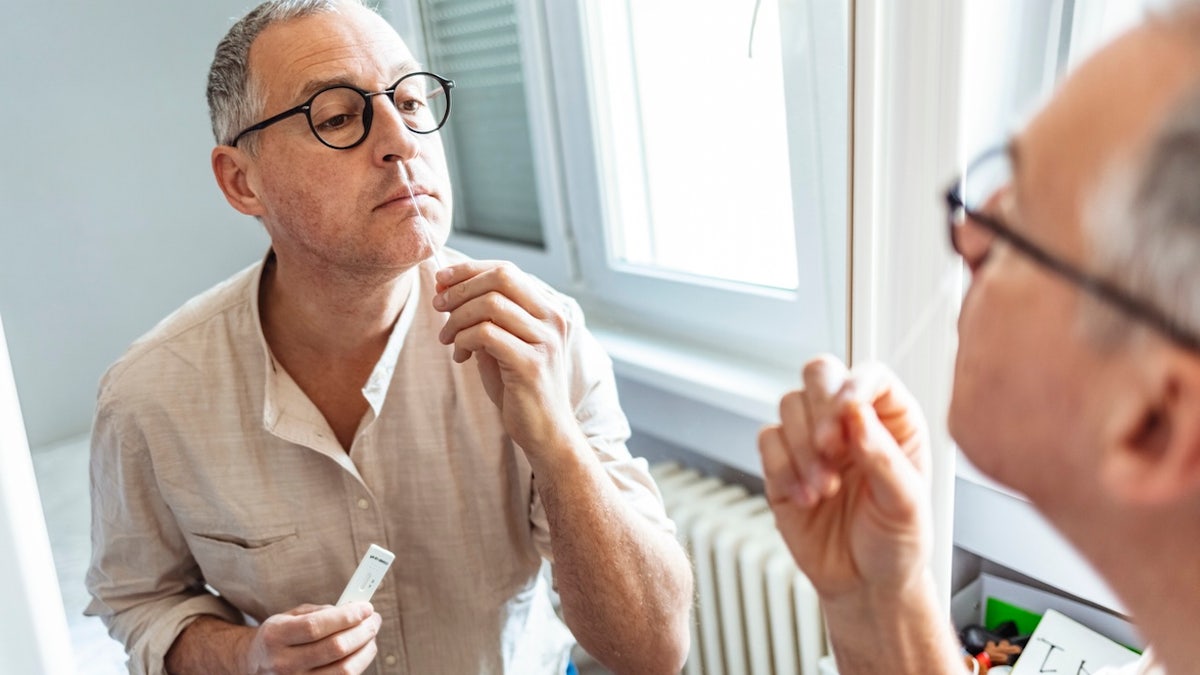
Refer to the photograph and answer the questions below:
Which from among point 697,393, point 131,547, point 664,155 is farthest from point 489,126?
point 131,547

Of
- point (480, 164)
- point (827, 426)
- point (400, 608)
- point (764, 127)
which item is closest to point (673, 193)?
point (764, 127)

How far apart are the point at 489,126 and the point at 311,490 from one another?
1.04 meters

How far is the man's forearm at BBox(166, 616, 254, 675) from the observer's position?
1.05 m

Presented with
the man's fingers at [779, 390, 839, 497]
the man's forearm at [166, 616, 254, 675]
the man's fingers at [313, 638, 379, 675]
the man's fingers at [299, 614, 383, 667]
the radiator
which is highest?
the man's fingers at [779, 390, 839, 497]

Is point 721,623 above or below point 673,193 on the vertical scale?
below

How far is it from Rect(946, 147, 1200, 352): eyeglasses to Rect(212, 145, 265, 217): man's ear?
851 mm

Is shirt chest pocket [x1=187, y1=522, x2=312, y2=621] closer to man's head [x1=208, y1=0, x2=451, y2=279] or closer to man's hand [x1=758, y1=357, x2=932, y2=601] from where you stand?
man's head [x1=208, y1=0, x2=451, y2=279]

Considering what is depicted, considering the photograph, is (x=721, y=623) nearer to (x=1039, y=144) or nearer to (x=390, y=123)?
(x=390, y=123)

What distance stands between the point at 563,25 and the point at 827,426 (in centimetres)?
124

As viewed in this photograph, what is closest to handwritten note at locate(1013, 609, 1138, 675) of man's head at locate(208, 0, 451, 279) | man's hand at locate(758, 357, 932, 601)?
man's hand at locate(758, 357, 932, 601)

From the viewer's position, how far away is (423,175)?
1083 mm

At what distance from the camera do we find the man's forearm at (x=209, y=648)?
105 cm

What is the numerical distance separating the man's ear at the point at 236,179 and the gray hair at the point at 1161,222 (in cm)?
96

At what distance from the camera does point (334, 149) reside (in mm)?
1070
